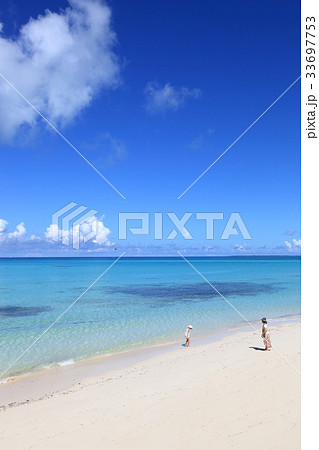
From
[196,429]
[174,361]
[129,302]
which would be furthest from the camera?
[129,302]

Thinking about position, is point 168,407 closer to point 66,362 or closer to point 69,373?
point 69,373

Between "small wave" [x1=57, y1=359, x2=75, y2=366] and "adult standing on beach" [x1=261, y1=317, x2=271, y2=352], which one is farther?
"adult standing on beach" [x1=261, y1=317, x2=271, y2=352]

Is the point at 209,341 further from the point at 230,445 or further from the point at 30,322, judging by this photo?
the point at 30,322

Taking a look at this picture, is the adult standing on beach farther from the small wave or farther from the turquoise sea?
the small wave

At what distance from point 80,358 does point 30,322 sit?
8.57 metres

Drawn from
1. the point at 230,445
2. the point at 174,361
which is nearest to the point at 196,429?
the point at 230,445

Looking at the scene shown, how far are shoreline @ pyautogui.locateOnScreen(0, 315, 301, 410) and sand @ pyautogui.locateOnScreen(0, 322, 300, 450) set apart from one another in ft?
0.22

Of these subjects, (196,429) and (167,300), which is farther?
(167,300)

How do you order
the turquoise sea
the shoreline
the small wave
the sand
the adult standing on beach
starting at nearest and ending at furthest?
the sand
the shoreline
the small wave
the adult standing on beach
the turquoise sea

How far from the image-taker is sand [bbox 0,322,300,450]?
6.52 meters

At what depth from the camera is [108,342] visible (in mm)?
15734

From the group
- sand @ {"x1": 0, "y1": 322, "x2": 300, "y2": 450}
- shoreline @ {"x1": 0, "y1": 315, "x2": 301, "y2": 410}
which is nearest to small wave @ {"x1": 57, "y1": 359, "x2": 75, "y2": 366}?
shoreline @ {"x1": 0, "y1": 315, "x2": 301, "y2": 410}

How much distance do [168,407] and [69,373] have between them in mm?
4907
